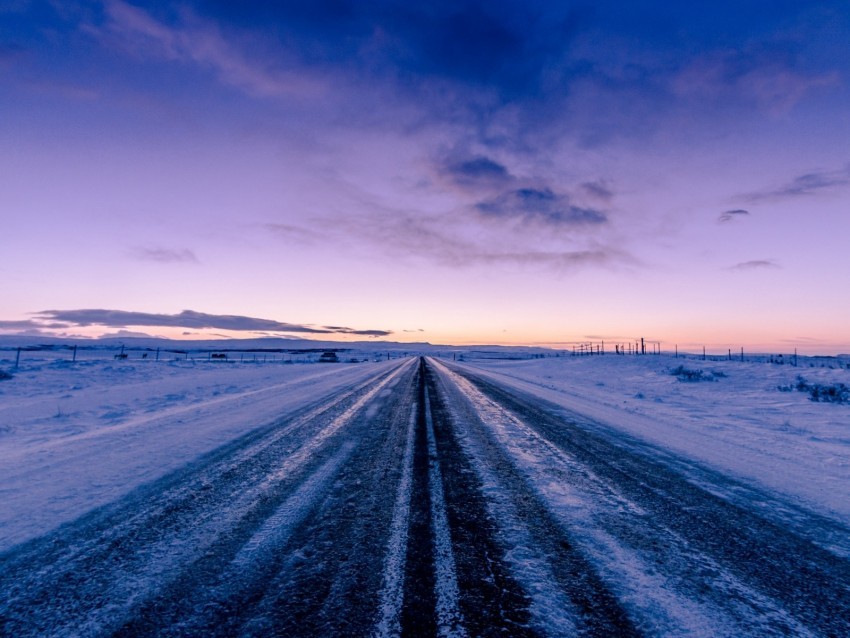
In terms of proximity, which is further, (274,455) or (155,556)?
(274,455)

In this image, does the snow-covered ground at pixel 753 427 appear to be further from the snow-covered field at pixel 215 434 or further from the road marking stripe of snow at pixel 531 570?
the road marking stripe of snow at pixel 531 570

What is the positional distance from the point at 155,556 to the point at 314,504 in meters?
1.39

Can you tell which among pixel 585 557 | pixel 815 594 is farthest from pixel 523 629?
pixel 815 594

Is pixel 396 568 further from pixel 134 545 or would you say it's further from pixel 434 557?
pixel 134 545

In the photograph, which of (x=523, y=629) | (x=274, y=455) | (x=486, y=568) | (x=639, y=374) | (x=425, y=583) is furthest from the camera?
(x=639, y=374)

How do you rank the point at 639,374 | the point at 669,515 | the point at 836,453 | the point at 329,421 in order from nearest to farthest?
the point at 669,515 < the point at 836,453 < the point at 329,421 < the point at 639,374

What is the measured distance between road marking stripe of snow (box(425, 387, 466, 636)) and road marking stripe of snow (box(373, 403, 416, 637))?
23 cm

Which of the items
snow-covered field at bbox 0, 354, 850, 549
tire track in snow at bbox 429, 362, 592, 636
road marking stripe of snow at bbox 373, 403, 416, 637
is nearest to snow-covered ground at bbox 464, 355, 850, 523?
snow-covered field at bbox 0, 354, 850, 549

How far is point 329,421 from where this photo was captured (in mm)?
8945

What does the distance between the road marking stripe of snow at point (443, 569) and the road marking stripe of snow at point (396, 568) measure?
0.76 feet

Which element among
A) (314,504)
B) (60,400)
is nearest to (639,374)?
(314,504)

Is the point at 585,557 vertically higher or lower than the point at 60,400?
higher

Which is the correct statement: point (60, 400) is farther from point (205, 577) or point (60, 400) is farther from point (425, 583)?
point (425, 583)

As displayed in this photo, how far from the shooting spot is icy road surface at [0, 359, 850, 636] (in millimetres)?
2400
